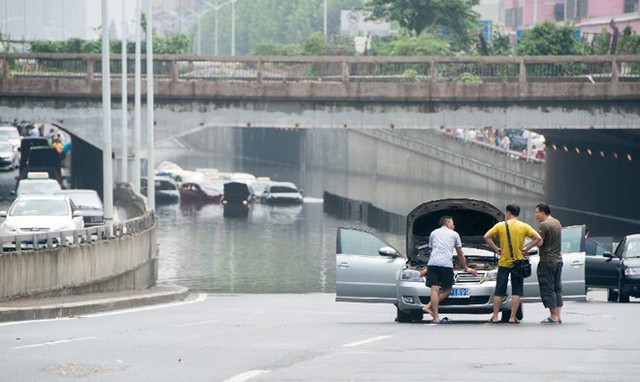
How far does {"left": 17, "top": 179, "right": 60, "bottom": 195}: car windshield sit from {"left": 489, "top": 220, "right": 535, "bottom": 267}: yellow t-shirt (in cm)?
3493

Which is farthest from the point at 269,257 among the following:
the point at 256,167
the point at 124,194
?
the point at 256,167

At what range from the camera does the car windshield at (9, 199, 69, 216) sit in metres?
41.9

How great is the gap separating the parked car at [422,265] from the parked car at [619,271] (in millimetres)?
8173

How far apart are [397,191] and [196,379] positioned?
87.2m

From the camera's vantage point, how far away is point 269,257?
63.7 m

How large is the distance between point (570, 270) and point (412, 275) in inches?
93.4

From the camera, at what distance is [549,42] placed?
88.4m

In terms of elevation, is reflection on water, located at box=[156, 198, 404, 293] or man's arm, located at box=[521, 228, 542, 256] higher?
man's arm, located at box=[521, 228, 542, 256]

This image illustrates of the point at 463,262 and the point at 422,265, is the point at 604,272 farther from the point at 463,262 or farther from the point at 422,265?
the point at 463,262

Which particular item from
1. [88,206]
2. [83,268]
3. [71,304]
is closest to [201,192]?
[88,206]

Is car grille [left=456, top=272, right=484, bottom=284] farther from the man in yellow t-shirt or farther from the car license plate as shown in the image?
the man in yellow t-shirt

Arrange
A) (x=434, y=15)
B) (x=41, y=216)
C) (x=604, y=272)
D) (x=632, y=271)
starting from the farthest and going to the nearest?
(x=434, y=15) → (x=41, y=216) → (x=604, y=272) → (x=632, y=271)

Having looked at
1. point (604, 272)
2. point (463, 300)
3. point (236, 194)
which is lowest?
point (236, 194)

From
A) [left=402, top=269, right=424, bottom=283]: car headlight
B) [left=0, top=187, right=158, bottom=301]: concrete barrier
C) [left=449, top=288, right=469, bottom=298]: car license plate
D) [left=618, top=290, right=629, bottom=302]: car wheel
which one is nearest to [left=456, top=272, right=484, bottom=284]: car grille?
[left=449, top=288, right=469, bottom=298]: car license plate
